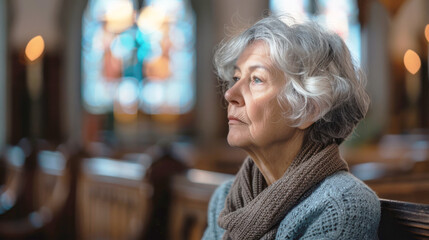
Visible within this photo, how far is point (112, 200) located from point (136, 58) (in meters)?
7.10

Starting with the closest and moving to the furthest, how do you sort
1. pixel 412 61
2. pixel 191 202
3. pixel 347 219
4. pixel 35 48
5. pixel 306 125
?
1. pixel 347 219
2. pixel 306 125
3. pixel 191 202
4. pixel 35 48
5. pixel 412 61

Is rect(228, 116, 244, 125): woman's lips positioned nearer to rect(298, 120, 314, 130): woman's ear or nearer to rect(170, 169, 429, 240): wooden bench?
rect(298, 120, 314, 130): woman's ear

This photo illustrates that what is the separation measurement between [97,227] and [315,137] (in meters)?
2.62

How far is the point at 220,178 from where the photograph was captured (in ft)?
8.24

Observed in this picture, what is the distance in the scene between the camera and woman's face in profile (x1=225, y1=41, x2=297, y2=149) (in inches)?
47.9

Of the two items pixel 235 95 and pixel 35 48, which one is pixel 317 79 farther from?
pixel 35 48

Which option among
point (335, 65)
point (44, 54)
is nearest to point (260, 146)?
point (335, 65)

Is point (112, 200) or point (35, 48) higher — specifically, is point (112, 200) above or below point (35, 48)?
above

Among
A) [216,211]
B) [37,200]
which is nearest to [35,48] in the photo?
[37,200]

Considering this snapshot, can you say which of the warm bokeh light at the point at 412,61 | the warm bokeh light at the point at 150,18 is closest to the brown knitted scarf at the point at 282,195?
the warm bokeh light at the point at 412,61

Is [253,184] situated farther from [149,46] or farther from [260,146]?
[149,46]

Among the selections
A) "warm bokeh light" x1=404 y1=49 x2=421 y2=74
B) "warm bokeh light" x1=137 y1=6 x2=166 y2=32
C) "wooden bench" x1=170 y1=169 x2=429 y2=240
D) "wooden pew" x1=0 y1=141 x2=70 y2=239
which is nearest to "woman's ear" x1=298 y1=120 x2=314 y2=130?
"wooden bench" x1=170 y1=169 x2=429 y2=240

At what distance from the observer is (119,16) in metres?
10.2

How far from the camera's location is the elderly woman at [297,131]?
1142 mm
